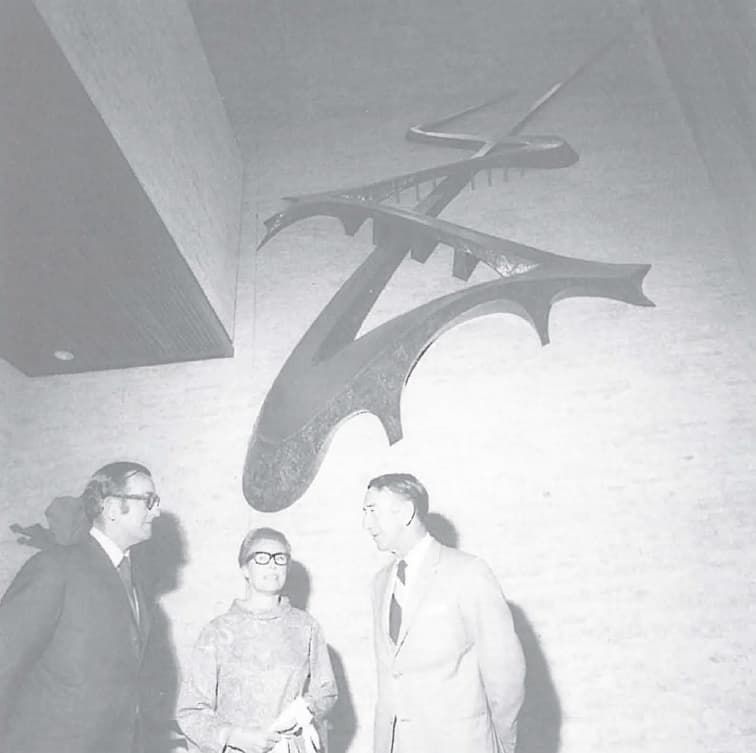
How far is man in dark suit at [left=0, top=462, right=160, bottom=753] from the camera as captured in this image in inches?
96.2

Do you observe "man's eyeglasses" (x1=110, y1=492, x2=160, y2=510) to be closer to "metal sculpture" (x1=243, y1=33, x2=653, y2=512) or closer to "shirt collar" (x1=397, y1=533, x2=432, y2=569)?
"shirt collar" (x1=397, y1=533, x2=432, y2=569)

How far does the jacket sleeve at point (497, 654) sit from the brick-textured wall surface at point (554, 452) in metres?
1.27

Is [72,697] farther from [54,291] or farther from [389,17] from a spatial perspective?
[389,17]

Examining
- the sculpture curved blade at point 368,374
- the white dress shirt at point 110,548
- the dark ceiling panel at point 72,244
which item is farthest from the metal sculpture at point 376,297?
the white dress shirt at point 110,548

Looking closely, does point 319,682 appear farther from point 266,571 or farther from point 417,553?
point 417,553

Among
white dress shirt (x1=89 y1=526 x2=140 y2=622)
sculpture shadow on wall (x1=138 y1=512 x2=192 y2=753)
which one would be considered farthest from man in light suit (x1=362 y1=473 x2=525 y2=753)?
sculpture shadow on wall (x1=138 y1=512 x2=192 y2=753)

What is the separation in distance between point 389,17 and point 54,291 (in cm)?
362

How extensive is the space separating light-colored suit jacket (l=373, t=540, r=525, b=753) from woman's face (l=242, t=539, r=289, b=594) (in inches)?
18.7

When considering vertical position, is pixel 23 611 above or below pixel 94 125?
below

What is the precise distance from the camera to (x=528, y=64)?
20.1ft

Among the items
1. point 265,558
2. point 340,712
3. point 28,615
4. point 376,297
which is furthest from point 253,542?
point 376,297

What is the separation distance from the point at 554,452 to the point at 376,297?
1578 mm

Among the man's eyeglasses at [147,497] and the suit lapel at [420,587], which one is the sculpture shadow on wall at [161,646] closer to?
the man's eyeglasses at [147,497]

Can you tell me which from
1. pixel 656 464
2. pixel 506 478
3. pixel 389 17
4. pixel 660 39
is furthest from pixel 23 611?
pixel 660 39
